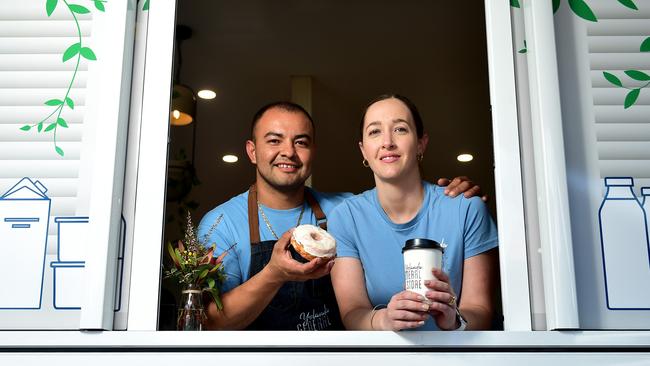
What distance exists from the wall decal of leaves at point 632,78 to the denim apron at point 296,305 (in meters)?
1.01

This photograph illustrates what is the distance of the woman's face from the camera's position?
223 centimetres

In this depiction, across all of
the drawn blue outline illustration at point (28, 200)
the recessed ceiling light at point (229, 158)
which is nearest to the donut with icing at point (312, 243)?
the drawn blue outline illustration at point (28, 200)

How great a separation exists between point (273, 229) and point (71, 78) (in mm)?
816

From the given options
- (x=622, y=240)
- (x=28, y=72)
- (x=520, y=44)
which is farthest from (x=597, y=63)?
(x=28, y=72)

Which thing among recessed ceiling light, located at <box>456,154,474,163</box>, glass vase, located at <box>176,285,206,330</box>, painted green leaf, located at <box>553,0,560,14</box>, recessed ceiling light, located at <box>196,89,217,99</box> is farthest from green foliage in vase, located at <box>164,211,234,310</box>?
recessed ceiling light, located at <box>456,154,474,163</box>

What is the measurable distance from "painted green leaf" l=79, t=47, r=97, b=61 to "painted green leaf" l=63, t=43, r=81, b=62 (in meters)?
0.01

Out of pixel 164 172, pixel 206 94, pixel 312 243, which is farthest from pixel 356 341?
pixel 206 94

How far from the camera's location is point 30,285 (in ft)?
5.69

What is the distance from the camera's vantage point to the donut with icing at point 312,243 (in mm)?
1843

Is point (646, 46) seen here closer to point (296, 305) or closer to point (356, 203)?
point (356, 203)

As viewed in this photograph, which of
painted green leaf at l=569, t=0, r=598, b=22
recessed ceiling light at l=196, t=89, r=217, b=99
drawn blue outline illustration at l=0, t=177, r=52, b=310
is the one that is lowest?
drawn blue outline illustration at l=0, t=177, r=52, b=310

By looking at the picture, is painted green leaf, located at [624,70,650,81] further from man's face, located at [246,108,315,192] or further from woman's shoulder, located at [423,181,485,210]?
man's face, located at [246,108,315,192]

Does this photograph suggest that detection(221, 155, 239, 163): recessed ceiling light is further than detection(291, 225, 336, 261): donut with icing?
Yes

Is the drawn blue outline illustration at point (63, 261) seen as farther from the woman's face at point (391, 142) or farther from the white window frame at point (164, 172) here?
the woman's face at point (391, 142)
